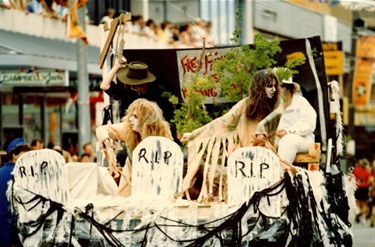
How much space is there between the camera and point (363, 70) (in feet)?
147

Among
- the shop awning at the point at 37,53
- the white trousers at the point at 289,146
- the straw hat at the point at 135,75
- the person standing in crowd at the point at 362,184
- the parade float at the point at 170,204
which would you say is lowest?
the person standing in crowd at the point at 362,184

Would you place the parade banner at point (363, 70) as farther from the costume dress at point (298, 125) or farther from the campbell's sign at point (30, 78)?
the costume dress at point (298, 125)

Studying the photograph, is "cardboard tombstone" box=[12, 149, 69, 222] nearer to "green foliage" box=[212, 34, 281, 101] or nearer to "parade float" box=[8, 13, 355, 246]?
"parade float" box=[8, 13, 355, 246]

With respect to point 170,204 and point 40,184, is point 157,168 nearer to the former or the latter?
point 170,204

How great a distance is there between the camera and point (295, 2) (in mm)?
53281

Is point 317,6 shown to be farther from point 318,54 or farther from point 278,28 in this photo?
point 318,54

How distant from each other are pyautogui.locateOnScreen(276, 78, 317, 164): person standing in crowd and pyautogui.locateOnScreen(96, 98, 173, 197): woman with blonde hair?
45.7 inches

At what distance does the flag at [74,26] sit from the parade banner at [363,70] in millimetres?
18670

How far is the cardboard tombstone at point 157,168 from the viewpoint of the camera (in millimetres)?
10211

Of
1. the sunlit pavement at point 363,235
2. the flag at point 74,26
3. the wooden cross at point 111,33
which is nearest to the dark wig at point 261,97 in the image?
the wooden cross at point 111,33

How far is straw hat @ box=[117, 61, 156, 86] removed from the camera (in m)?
12.5

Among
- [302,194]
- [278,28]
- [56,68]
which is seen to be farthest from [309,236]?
[278,28]

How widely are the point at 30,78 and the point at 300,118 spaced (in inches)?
619

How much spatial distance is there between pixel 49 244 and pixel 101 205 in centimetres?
51
